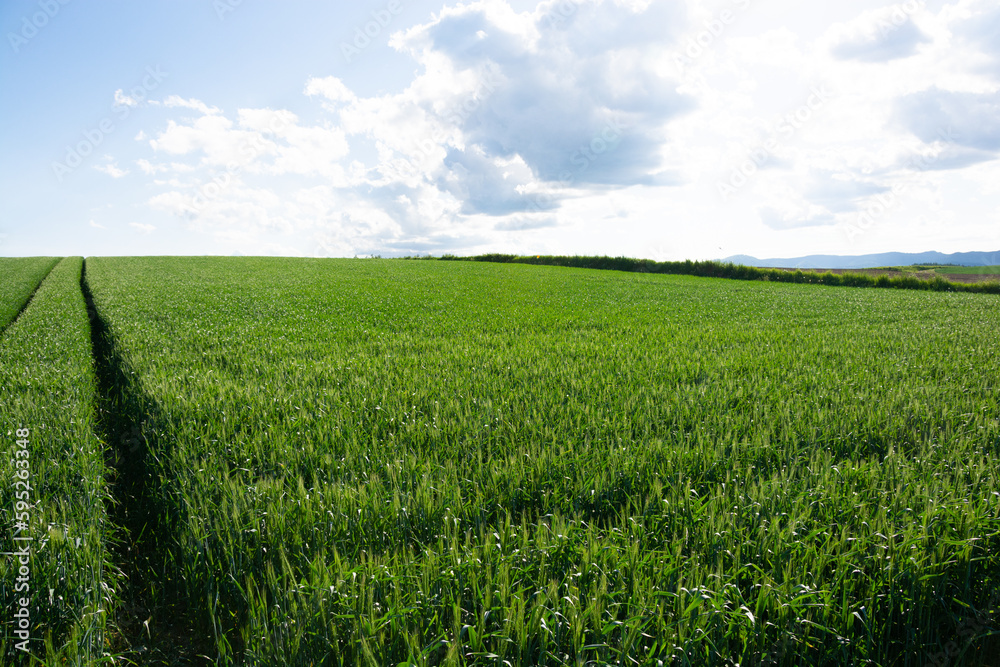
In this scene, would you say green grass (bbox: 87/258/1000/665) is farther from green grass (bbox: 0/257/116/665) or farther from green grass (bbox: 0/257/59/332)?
green grass (bbox: 0/257/59/332)

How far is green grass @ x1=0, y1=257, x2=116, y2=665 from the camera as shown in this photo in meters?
3.17

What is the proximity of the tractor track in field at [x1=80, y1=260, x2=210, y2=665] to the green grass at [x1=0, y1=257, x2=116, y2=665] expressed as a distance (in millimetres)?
217

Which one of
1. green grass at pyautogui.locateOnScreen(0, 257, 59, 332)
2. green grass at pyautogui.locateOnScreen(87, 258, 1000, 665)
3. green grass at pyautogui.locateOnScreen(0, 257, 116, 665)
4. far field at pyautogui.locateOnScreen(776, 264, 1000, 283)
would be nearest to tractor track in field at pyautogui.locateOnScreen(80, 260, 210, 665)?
green grass at pyautogui.locateOnScreen(87, 258, 1000, 665)

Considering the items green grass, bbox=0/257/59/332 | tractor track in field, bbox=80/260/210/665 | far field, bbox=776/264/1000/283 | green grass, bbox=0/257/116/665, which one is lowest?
tractor track in field, bbox=80/260/210/665

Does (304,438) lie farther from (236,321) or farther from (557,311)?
(557,311)

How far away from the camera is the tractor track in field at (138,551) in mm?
3393

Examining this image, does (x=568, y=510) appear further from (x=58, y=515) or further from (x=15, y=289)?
(x=15, y=289)

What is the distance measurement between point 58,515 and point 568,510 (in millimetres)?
4644

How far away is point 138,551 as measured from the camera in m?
4.60

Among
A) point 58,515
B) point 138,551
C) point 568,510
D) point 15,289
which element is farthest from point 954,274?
point 15,289

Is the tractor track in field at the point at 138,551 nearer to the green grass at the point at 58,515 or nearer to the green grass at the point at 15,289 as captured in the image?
the green grass at the point at 58,515

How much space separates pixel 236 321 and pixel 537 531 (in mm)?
15668

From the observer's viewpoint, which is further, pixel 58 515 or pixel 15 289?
pixel 15 289

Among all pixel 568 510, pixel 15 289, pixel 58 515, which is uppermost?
pixel 15 289
